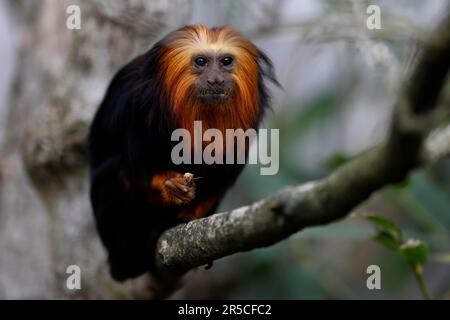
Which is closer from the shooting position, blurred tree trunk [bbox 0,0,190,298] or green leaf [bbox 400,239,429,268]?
green leaf [bbox 400,239,429,268]

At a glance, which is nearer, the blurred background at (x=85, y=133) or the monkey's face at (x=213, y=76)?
the monkey's face at (x=213, y=76)

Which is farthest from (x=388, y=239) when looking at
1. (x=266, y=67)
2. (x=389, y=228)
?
(x=266, y=67)

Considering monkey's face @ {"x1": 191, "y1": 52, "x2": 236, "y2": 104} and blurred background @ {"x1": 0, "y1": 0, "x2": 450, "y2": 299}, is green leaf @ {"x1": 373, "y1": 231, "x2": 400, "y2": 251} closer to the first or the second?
blurred background @ {"x1": 0, "y1": 0, "x2": 450, "y2": 299}

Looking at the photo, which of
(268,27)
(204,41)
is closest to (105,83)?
(268,27)

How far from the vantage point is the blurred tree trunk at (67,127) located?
12.0 feet

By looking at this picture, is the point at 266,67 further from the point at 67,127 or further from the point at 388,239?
the point at 67,127

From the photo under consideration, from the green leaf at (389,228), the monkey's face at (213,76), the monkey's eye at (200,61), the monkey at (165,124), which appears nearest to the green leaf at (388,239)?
the green leaf at (389,228)

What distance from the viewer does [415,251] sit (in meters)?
2.94

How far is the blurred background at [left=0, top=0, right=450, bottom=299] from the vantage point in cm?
354

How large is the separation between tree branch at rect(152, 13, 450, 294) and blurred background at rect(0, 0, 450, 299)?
0.65 meters

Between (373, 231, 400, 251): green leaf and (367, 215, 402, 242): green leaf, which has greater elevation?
(367, 215, 402, 242): green leaf

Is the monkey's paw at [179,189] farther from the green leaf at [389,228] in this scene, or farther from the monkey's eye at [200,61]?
the green leaf at [389,228]

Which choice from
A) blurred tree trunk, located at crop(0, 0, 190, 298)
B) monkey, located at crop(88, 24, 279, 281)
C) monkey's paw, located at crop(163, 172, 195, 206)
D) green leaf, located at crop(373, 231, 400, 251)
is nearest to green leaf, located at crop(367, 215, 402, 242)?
green leaf, located at crop(373, 231, 400, 251)

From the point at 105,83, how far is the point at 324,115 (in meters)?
2.39
